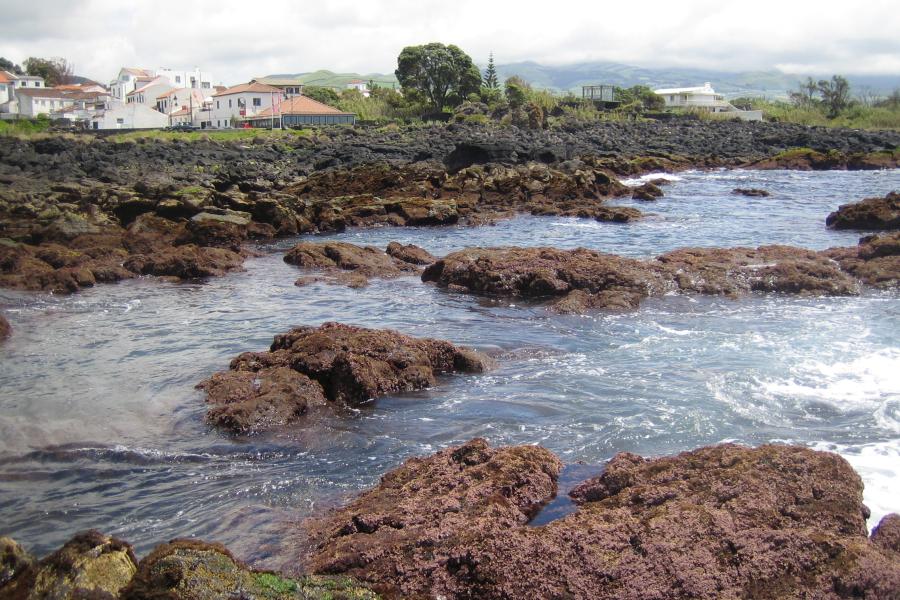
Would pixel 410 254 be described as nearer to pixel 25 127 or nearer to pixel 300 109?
pixel 25 127

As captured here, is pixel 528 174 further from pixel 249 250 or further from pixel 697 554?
pixel 697 554

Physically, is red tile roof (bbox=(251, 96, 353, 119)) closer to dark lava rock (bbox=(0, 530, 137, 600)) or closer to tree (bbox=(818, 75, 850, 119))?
tree (bbox=(818, 75, 850, 119))

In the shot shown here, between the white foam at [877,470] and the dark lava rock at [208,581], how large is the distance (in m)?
→ 4.46

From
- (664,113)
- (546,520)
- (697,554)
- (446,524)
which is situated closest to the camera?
(697,554)

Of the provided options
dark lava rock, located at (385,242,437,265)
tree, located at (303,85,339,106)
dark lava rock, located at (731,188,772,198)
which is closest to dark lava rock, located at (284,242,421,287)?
dark lava rock, located at (385,242,437,265)

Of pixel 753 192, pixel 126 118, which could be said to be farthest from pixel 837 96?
pixel 126 118

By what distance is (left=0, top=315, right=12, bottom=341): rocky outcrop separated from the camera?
12.1 meters

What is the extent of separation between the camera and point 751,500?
5.39 m

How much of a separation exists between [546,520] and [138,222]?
1946cm

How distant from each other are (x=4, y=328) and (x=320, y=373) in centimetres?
643

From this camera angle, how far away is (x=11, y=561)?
4.29m

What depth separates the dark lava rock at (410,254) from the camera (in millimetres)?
19188

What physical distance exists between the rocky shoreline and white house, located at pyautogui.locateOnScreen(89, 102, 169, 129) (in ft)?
301

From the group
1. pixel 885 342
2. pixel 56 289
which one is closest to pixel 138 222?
pixel 56 289
